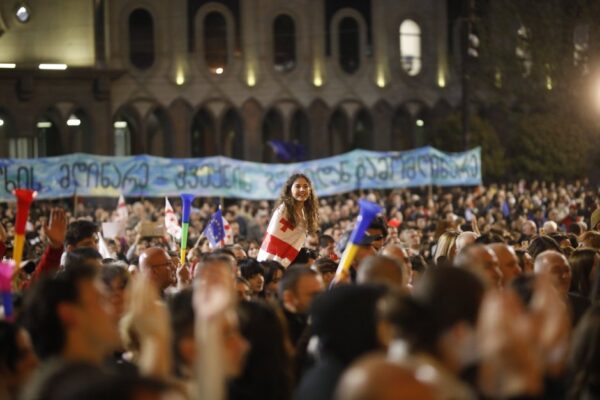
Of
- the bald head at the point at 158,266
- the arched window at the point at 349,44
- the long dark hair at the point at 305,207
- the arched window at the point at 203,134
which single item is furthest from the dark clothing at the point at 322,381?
the arched window at the point at 349,44

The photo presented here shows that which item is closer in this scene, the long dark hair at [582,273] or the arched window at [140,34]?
the long dark hair at [582,273]

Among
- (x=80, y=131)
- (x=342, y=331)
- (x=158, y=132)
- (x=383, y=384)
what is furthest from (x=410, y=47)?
(x=383, y=384)

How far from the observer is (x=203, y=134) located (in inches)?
2061

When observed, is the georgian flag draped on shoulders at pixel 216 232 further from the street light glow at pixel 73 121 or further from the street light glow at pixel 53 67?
the street light glow at pixel 73 121

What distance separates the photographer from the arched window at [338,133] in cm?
5384

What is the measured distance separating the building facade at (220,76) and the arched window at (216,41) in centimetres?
5

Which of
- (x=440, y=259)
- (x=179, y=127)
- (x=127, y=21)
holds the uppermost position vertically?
(x=127, y=21)

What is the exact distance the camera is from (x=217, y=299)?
4.96m

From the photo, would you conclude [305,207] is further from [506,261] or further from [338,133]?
[338,133]

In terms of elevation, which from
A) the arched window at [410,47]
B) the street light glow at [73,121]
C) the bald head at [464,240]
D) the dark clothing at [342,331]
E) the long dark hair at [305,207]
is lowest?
the dark clothing at [342,331]

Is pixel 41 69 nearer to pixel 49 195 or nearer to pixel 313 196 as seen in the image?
pixel 49 195

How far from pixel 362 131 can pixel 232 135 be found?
17.7 feet

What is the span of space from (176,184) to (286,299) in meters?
18.8

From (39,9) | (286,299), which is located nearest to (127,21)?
(39,9)
